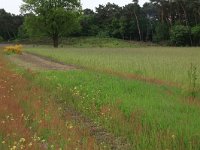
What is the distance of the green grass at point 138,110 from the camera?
303 inches

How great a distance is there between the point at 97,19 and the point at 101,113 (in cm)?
11336

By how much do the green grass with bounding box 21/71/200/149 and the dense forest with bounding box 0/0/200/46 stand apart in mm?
62848

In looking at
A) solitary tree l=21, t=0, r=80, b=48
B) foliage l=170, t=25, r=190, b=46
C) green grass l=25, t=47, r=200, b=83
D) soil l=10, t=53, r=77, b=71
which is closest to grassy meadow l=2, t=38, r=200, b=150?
green grass l=25, t=47, r=200, b=83

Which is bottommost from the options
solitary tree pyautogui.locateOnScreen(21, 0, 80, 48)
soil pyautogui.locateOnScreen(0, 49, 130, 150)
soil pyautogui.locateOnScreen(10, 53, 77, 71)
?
soil pyautogui.locateOnScreen(10, 53, 77, 71)

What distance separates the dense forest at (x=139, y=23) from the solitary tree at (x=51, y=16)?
192 cm

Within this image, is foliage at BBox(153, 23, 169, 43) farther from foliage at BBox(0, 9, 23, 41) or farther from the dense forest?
foliage at BBox(0, 9, 23, 41)

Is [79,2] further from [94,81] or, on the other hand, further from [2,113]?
[2,113]

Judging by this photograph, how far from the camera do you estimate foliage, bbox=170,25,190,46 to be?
83.5 m

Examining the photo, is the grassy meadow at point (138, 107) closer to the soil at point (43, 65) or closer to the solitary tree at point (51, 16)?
the soil at point (43, 65)

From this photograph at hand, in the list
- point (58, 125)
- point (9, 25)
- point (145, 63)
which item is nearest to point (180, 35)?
point (145, 63)

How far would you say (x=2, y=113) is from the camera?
10078 mm

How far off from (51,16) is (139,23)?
138 ft

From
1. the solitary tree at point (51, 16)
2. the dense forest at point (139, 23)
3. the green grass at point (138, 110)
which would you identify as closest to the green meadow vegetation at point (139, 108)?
the green grass at point (138, 110)

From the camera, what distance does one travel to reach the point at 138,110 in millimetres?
10008
